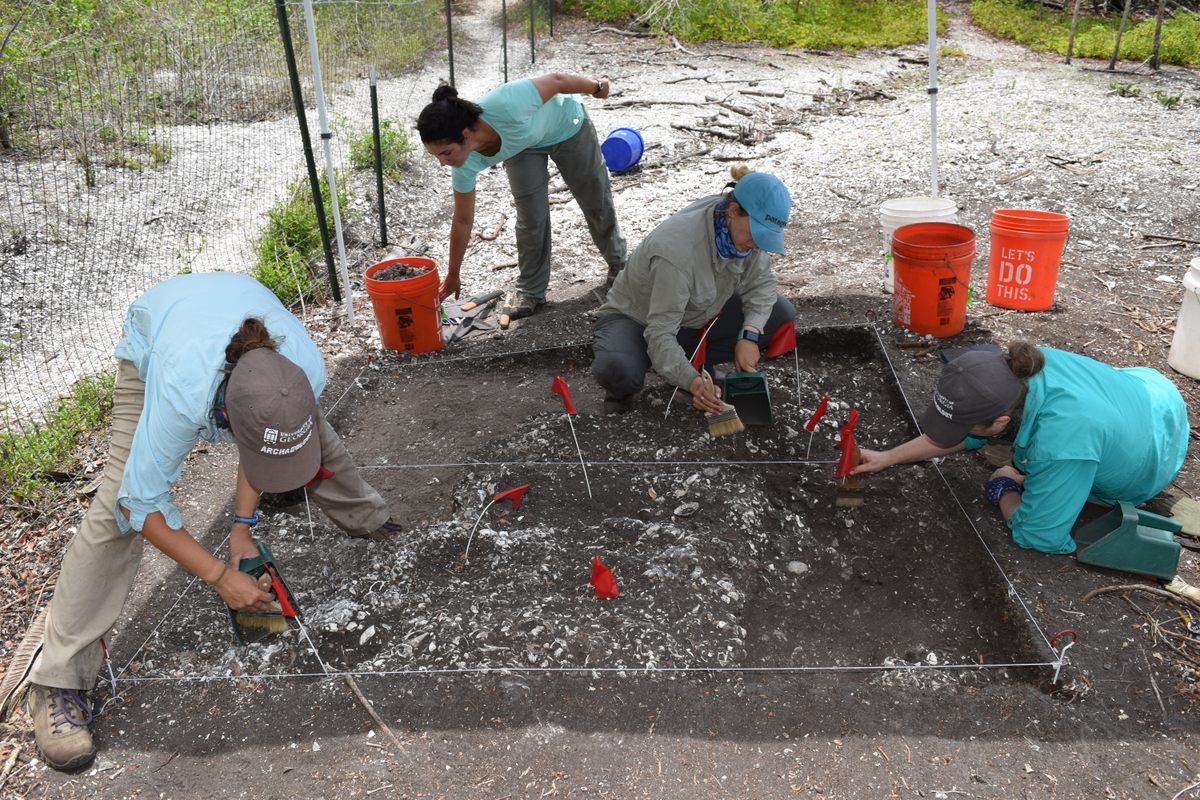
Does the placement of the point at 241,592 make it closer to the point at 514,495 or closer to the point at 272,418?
the point at 272,418

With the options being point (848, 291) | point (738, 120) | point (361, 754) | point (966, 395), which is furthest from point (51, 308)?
point (738, 120)

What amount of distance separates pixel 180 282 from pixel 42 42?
289 inches

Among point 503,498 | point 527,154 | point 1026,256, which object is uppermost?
point 527,154

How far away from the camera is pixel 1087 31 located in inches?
426

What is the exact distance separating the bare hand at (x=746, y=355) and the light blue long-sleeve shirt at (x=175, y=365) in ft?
6.54

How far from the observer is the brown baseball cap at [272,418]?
2.02m

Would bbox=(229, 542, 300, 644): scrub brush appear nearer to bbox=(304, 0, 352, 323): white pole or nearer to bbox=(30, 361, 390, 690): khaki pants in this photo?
bbox=(30, 361, 390, 690): khaki pants

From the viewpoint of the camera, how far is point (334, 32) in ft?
28.7

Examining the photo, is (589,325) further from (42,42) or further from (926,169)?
(42,42)

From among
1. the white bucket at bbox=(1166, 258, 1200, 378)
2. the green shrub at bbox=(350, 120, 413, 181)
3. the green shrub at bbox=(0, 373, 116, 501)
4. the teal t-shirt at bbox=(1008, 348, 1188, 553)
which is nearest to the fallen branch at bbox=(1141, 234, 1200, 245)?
the white bucket at bbox=(1166, 258, 1200, 378)

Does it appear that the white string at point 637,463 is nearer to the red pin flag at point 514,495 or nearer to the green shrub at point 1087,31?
the red pin flag at point 514,495

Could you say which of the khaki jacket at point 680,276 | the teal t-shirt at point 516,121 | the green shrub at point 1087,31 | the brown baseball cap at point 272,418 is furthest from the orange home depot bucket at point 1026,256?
the green shrub at point 1087,31

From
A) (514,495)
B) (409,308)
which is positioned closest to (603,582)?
(514,495)

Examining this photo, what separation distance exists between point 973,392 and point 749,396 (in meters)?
1.15
